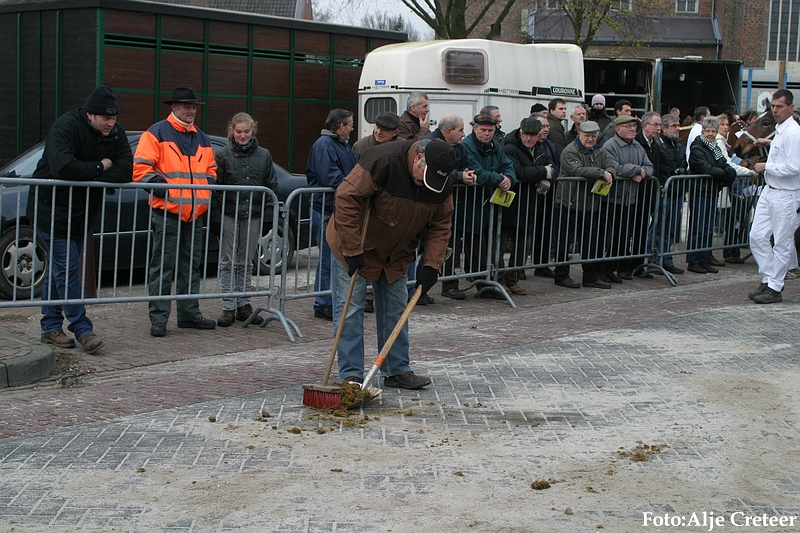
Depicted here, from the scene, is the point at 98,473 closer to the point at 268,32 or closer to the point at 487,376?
the point at 487,376

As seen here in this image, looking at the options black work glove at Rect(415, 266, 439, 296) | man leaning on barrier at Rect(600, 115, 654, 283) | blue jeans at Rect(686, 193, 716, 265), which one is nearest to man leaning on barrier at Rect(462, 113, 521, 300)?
man leaning on barrier at Rect(600, 115, 654, 283)

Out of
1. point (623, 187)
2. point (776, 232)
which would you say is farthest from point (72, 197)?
point (776, 232)

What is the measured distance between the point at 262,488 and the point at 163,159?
13.7 ft

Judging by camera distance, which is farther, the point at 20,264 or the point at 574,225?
the point at 574,225

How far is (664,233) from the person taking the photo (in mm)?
12312

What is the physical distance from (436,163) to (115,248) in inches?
152

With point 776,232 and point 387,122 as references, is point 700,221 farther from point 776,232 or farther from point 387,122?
point 387,122

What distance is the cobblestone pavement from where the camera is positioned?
4.46 m

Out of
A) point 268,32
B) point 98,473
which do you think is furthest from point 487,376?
point 268,32

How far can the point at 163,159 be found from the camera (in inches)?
321

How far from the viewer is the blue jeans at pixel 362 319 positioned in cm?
650

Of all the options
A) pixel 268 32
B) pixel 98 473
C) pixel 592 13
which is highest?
pixel 592 13

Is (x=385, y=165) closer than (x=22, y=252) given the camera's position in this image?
Yes

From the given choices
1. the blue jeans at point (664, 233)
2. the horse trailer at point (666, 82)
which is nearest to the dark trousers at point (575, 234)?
the blue jeans at point (664, 233)
